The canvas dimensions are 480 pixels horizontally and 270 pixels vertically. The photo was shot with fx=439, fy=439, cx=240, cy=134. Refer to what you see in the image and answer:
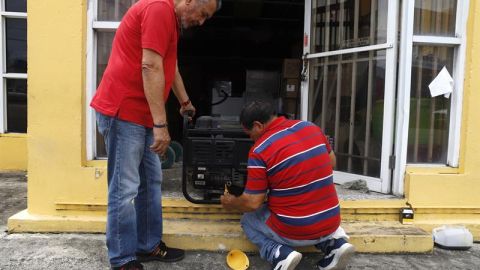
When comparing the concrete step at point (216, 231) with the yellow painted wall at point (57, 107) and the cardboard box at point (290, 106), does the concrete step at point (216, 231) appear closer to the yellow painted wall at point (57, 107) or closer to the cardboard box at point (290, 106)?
the yellow painted wall at point (57, 107)

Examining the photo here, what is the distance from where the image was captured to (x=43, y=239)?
315 cm

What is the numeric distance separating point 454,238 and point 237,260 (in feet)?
5.28

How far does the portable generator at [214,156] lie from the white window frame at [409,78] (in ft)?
4.14

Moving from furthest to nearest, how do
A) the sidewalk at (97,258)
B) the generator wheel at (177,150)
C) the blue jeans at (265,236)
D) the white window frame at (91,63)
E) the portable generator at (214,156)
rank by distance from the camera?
the generator wheel at (177,150) < the white window frame at (91,63) < the portable generator at (214,156) < the sidewalk at (97,258) < the blue jeans at (265,236)

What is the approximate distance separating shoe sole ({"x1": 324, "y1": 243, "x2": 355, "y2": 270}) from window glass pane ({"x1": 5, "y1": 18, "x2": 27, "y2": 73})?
182 inches

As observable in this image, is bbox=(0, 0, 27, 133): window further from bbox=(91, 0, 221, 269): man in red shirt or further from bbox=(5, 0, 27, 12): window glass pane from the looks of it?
bbox=(91, 0, 221, 269): man in red shirt

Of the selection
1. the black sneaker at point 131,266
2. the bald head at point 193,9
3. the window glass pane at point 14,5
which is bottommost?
the black sneaker at point 131,266

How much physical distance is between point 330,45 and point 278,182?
1.96 meters

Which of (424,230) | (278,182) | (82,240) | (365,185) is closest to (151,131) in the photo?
(278,182)

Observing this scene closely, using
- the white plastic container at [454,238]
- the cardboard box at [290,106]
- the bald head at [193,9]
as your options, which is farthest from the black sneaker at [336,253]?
the cardboard box at [290,106]

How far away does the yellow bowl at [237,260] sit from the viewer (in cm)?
281

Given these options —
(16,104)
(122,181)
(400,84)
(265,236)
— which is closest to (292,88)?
(400,84)

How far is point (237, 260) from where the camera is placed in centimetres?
287

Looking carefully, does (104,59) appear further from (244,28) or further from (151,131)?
(244,28)
